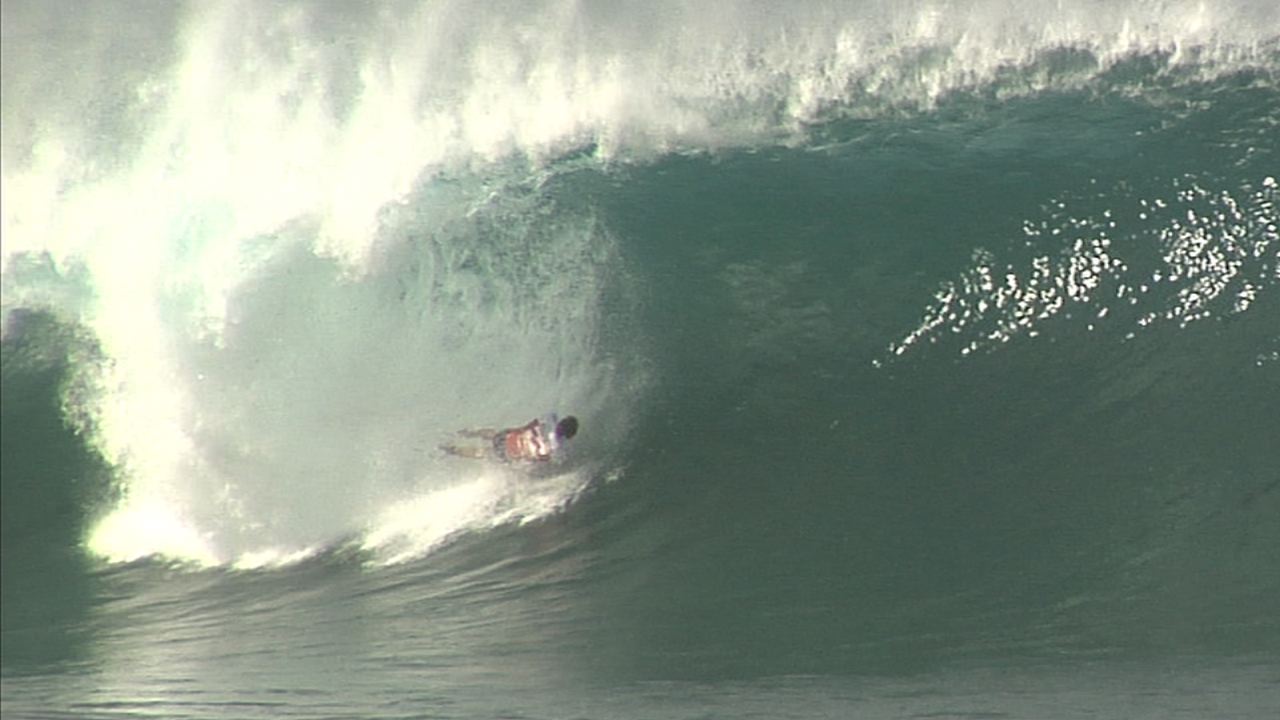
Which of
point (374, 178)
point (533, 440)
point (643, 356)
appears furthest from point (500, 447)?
point (374, 178)

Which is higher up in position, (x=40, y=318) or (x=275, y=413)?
(x=40, y=318)

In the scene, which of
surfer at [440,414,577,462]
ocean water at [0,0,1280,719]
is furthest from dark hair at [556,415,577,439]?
ocean water at [0,0,1280,719]

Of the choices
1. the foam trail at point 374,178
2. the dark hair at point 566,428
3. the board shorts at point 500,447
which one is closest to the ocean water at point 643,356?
the foam trail at point 374,178

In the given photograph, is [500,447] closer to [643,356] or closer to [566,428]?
[566,428]

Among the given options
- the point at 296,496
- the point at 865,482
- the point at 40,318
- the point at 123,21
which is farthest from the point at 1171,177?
the point at 40,318

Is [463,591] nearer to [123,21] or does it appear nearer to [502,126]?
[502,126]

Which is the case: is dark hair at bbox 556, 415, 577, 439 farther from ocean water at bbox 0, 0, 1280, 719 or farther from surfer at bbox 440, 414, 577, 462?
ocean water at bbox 0, 0, 1280, 719
